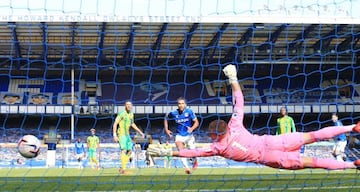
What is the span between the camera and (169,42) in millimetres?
20891

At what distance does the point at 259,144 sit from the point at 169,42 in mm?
15207

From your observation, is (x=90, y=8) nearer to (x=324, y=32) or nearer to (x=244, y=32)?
(x=244, y=32)

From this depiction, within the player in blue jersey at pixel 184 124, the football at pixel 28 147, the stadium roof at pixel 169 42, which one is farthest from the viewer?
the stadium roof at pixel 169 42

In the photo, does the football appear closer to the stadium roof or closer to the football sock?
the football sock

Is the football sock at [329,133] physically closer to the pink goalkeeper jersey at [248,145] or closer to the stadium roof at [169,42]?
the pink goalkeeper jersey at [248,145]

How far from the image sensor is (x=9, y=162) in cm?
1844

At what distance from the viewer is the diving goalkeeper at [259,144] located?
590 centimetres

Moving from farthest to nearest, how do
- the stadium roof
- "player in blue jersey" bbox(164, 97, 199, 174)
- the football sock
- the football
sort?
1. the stadium roof
2. "player in blue jersey" bbox(164, 97, 199, 174)
3. the football
4. the football sock

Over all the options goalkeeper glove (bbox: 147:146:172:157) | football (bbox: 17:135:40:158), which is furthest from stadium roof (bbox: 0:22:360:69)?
goalkeeper glove (bbox: 147:146:172:157)

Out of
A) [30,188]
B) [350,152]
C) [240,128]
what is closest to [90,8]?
[30,188]

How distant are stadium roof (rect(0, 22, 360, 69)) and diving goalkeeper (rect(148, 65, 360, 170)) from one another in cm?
940

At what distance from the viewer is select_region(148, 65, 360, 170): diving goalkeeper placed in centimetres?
590

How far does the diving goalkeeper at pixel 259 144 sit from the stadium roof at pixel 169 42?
9395 mm

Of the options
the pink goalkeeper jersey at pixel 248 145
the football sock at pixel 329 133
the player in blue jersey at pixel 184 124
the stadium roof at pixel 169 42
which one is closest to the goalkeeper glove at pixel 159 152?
the pink goalkeeper jersey at pixel 248 145
